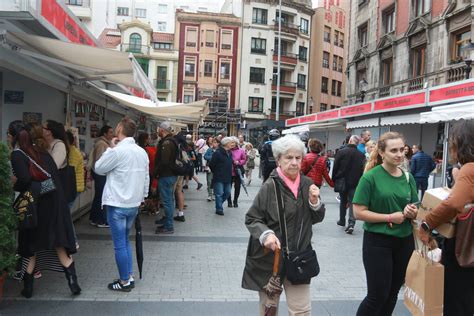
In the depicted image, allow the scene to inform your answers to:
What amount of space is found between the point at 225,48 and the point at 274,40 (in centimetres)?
567

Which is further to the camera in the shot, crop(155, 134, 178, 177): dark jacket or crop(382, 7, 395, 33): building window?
crop(382, 7, 395, 33): building window

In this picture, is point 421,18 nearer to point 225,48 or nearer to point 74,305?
point 74,305

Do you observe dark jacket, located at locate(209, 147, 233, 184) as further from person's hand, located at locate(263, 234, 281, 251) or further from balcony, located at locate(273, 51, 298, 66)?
balcony, located at locate(273, 51, 298, 66)

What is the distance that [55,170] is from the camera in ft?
15.2

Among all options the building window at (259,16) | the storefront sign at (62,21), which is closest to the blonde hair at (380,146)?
the storefront sign at (62,21)

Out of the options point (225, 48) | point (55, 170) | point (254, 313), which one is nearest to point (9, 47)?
point (55, 170)

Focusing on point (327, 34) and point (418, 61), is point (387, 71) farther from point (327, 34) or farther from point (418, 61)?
point (327, 34)

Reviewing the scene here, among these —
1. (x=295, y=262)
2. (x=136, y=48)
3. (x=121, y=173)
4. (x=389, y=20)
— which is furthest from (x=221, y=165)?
(x=136, y=48)

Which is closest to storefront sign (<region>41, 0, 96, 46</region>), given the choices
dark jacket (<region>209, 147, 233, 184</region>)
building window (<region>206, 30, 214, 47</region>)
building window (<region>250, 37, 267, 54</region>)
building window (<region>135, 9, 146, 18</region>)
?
dark jacket (<region>209, 147, 233, 184</region>)

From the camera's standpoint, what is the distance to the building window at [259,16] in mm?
49938

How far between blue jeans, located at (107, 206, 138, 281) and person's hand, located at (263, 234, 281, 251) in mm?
2278

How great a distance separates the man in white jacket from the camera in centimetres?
469

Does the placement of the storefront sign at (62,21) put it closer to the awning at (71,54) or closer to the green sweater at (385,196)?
the awning at (71,54)

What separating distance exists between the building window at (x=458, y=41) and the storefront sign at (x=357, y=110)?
171 inches
